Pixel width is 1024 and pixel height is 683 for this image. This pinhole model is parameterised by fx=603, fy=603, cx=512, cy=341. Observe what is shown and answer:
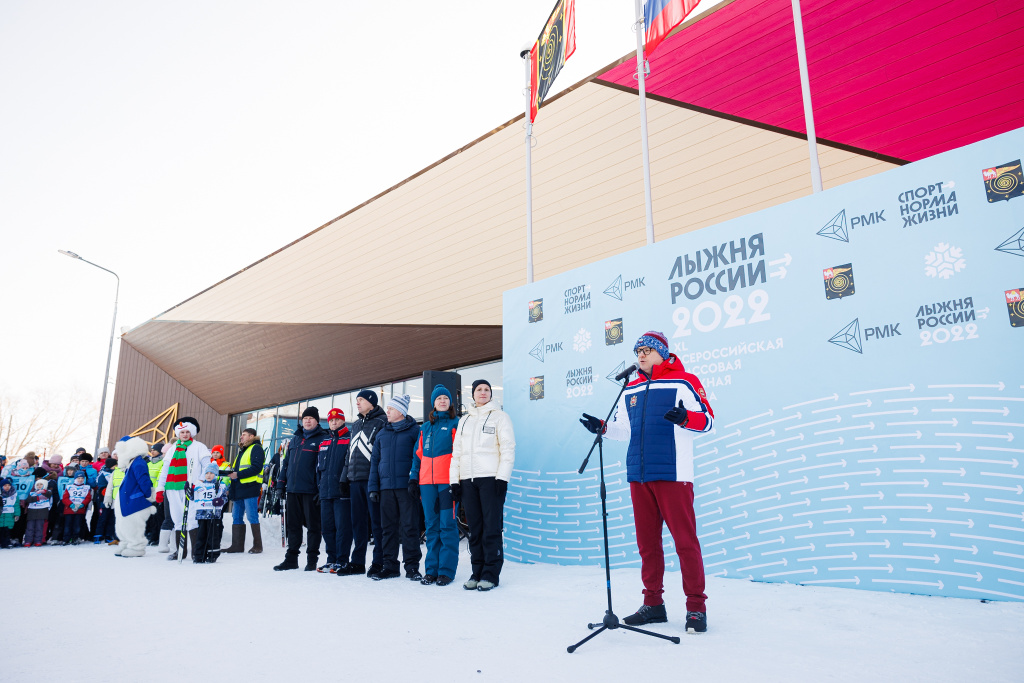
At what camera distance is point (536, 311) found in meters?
6.54

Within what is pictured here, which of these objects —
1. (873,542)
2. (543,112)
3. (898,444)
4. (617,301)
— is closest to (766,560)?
(873,542)

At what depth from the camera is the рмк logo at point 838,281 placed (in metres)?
4.20

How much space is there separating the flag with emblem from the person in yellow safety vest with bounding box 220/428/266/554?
18.0 ft

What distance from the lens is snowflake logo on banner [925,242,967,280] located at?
370 centimetres

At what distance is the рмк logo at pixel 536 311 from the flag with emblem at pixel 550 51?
221 cm

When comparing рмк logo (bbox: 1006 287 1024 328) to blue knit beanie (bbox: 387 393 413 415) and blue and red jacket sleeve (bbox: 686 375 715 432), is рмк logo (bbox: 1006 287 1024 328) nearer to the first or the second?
blue and red jacket sleeve (bbox: 686 375 715 432)

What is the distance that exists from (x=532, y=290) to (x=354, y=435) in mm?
2422

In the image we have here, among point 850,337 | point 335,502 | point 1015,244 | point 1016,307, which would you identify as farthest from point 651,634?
point 335,502

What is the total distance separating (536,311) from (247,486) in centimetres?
454

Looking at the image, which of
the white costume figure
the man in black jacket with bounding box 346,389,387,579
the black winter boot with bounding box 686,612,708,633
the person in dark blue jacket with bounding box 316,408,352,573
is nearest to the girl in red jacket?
the white costume figure

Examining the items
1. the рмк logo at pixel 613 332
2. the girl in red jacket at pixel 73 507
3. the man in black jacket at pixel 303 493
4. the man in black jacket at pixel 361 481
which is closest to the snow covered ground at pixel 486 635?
the man in black jacket at pixel 361 481

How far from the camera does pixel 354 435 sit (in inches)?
229

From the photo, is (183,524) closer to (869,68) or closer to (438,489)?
(438,489)

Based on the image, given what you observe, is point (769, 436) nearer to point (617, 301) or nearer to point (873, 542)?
point (873, 542)
